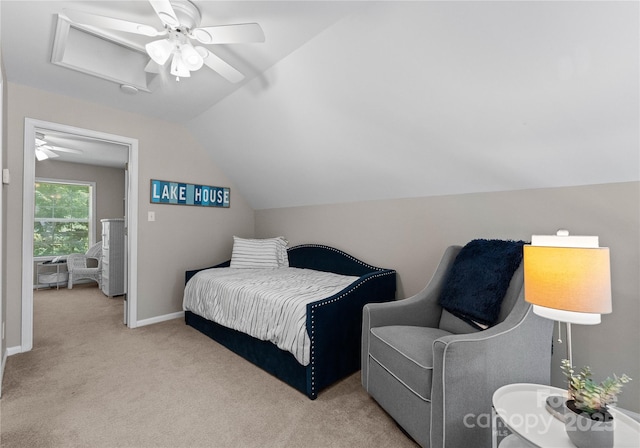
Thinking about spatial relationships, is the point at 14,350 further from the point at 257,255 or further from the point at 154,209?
the point at 257,255

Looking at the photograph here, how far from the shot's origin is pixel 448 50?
1.64 metres

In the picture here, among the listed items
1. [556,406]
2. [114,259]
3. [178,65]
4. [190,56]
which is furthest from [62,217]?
[556,406]

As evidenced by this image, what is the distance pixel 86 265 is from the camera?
5605 mm

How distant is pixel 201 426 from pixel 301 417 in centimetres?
55

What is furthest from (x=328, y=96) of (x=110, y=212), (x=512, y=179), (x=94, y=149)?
(x=110, y=212)

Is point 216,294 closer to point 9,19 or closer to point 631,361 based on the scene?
point 9,19

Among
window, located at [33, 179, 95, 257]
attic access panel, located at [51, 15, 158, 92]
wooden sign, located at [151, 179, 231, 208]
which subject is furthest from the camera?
window, located at [33, 179, 95, 257]

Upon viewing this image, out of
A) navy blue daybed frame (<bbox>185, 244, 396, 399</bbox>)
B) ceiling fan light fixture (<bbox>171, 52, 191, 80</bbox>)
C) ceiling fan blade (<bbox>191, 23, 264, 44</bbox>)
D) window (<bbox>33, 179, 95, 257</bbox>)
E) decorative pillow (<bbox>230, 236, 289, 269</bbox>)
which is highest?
ceiling fan blade (<bbox>191, 23, 264, 44</bbox>)

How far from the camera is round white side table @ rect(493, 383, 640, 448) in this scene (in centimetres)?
98

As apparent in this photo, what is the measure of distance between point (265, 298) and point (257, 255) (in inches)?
54.8

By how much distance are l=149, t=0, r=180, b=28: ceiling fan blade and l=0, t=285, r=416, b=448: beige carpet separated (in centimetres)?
215

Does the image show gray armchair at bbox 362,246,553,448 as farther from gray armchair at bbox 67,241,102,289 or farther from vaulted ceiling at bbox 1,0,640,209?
gray armchair at bbox 67,241,102,289

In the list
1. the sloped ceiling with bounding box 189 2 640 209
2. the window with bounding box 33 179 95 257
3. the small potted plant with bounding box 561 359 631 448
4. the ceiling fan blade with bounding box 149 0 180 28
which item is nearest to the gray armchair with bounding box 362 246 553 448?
the small potted plant with bounding box 561 359 631 448

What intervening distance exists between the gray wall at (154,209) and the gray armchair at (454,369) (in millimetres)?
2700
